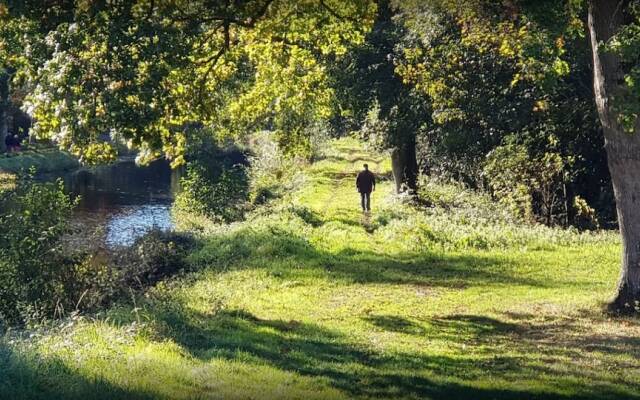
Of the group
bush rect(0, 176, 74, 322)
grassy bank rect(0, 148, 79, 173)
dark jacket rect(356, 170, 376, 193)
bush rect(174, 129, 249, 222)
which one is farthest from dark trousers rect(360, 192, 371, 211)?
grassy bank rect(0, 148, 79, 173)

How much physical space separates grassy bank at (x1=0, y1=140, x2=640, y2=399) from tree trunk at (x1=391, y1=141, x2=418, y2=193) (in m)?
7.96

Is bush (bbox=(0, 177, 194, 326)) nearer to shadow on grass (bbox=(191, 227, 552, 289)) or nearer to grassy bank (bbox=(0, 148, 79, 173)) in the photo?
shadow on grass (bbox=(191, 227, 552, 289))

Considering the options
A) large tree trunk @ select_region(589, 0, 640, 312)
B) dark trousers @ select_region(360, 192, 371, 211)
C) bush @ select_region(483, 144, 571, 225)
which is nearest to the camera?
large tree trunk @ select_region(589, 0, 640, 312)

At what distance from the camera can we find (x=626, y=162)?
42.1ft

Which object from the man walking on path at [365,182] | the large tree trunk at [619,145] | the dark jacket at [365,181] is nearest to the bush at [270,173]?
the man walking on path at [365,182]

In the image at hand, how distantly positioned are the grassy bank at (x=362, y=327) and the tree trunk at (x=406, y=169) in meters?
7.96

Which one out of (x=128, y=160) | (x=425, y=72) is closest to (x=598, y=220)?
(x=425, y=72)

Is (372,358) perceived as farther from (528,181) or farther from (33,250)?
(528,181)

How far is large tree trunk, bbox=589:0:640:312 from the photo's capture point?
1274cm

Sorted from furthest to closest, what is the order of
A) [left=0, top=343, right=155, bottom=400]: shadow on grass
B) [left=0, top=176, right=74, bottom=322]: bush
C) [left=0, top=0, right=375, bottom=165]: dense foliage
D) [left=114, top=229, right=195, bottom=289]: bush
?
[left=114, top=229, right=195, bottom=289]: bush, [left=0, top=176, right=74, bottom=322]: bush, [left=0, top=0, right=375, bottom=165]: dense foliage, [left=0, top=343, right=155, bottom=400]: shadow on grass

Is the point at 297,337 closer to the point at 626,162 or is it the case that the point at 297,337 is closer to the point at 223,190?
the point at 626,162

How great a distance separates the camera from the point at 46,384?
848 centimetres

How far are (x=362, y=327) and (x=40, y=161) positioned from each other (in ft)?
165

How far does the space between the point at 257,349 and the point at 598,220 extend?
19.4m
